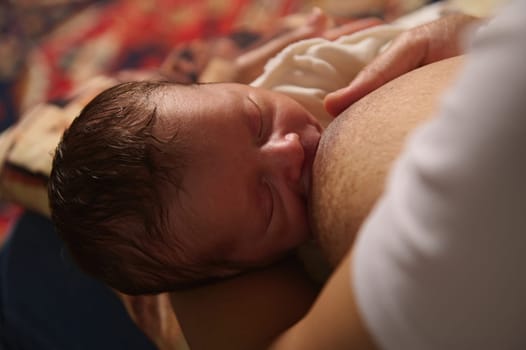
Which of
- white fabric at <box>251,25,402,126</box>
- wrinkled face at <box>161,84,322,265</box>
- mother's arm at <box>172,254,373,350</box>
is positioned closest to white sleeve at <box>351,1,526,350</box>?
mother's arm at <box>172,254,373,350</box>

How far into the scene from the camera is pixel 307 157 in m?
0.74

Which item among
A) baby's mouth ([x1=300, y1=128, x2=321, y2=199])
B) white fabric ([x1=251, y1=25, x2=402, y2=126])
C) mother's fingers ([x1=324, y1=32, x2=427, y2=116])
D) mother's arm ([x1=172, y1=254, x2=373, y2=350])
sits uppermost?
mother's fingers ([x1=324, y1=32, x2=427, y2=116])

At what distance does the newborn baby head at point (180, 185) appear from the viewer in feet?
2.23

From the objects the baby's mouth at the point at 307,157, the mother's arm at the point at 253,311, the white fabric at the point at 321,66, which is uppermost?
the white fabric at the point at 321,66

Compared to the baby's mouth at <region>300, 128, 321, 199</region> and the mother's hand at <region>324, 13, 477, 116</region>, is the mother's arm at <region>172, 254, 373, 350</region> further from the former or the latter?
the mother's hand at <region>324, 13, 477, 116</region>

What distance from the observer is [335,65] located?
0.89 meters

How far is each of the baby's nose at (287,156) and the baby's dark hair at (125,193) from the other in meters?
0.12

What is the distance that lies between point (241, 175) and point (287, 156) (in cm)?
6

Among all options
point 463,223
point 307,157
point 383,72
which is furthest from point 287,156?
point 463,223

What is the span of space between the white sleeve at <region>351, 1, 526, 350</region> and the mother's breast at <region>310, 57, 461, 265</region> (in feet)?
0.48

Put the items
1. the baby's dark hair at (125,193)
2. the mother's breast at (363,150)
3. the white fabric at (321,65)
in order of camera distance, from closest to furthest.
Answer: the mother's breast at (363,150), the baby's dark hair at (125,193), the white fabric at (321,65)

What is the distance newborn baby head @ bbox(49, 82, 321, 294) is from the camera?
68 cm

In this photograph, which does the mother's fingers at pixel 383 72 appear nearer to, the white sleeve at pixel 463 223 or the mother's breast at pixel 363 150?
the mother's breast at pixel 363 150

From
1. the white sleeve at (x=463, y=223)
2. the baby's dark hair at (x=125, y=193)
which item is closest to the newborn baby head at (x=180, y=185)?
the baby's dark hair at (x=125, y=193)
